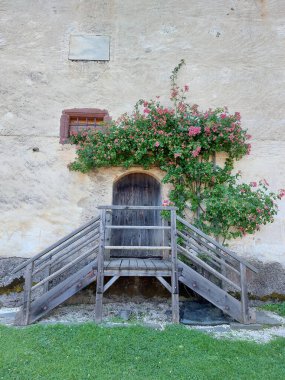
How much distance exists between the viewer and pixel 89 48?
664cm

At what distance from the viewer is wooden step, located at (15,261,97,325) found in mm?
4066

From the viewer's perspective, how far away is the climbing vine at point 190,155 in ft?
17.6

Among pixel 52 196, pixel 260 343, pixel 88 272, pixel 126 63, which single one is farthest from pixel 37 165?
pixel 260 343

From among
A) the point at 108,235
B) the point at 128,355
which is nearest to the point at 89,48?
the point at 108,235

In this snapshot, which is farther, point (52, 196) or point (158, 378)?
point (52, 196)

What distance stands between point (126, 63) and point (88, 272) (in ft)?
15.9

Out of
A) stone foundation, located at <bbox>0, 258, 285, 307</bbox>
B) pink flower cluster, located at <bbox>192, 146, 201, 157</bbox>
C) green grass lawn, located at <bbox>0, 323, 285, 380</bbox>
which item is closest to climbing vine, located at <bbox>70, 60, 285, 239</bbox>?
pink flower cluster, located at <bbox>192, 146, 201, 157</bbox>

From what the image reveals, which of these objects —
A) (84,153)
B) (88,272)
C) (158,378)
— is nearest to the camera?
(158,378)

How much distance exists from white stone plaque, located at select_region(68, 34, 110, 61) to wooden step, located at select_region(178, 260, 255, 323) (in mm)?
5199

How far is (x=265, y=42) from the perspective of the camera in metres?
6.78

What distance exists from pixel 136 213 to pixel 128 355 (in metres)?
3.15

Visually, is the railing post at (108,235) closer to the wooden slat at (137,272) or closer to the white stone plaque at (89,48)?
the wooden slat at (137,272)

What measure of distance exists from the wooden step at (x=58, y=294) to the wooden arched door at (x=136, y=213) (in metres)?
1.40

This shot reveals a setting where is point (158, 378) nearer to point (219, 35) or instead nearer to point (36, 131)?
point (36, 131)
